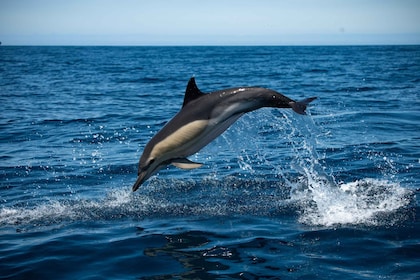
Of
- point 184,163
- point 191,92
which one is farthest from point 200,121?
point 184,163

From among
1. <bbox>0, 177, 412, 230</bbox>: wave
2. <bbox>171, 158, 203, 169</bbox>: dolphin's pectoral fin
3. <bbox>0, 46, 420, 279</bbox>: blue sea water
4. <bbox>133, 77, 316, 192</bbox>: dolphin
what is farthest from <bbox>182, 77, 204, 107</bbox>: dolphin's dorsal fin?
<bbox>0, 177, 412, 230</bbox>: wave

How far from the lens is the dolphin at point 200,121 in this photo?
7.02 metres

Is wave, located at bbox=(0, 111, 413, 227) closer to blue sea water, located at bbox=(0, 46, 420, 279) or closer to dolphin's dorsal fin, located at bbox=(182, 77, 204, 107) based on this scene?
blue sea water, located at bbox=(0, 46, 420, 279)

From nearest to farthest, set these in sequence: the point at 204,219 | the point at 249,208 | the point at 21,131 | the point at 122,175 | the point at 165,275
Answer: the point at 165,275 → the point at 204,219 → the point at 249,208 → the point at 122,175 → the point at 21,131

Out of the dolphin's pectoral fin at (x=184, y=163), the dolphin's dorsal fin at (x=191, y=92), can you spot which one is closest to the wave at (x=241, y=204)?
the dolphin's pectoral fin at (x=184, y=163)

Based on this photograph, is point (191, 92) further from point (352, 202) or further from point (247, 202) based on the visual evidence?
point (352, 202)

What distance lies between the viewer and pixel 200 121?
7.01 m

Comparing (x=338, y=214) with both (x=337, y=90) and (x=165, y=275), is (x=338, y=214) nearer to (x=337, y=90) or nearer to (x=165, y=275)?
(x=165, y=275)

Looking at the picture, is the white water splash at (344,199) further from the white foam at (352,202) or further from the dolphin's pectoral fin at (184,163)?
the dolphin's pectoral fin at (184,163)

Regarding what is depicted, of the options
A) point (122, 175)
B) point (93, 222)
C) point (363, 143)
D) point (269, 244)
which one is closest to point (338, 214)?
point (269, 244)

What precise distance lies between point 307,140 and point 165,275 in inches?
422

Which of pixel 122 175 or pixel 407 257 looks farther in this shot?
pixel 122 175

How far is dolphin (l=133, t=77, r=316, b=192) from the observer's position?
702cm

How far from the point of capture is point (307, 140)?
54.0ft
